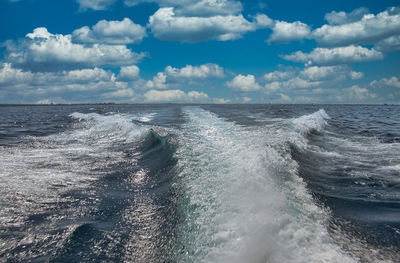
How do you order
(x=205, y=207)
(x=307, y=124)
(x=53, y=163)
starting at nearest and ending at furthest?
(x=205, y=207)
(x=53, y=163)
(x=307, y=124)

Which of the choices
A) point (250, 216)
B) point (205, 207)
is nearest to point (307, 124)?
point (205, 207)

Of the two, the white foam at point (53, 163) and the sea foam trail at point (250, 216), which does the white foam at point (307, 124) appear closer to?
the sea foam trail at point (250, 216)

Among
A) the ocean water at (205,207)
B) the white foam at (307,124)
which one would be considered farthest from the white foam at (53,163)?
the white foam at (307,124)

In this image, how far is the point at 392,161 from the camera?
846cm

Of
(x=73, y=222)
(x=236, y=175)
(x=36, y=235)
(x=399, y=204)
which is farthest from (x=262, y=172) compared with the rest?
(x=36, y=235)

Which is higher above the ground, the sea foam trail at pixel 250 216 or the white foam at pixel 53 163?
the sea foam trail at pixel 250 216

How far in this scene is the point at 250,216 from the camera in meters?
4.00

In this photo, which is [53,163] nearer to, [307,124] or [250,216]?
[250,216]

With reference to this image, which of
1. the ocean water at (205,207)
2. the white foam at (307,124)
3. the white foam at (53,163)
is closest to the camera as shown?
the ocean water at (205,207)

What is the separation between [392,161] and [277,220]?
6852 mm

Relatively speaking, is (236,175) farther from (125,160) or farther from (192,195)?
(125,160)

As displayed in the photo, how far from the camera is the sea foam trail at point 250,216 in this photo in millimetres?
3193

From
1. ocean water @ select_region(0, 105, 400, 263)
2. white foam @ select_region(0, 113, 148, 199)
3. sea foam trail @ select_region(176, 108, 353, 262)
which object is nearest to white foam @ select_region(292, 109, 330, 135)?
ocean water @ select_region(0, 105, 400, 263)

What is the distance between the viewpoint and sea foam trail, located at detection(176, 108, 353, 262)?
3193mm
